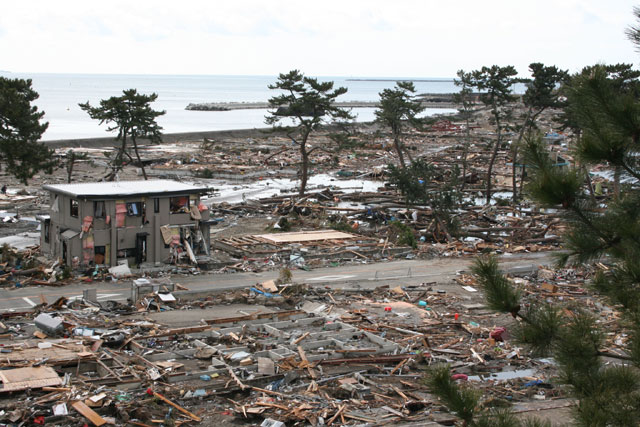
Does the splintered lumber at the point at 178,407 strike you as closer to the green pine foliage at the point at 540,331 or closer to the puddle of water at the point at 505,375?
the puddle of water at the point at 505,375

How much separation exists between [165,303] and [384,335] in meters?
6.98

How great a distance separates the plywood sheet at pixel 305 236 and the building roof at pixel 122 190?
5851 millimetres

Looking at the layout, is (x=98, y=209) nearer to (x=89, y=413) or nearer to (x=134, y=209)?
(x=134, y=209)

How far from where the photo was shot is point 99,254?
1072 inches

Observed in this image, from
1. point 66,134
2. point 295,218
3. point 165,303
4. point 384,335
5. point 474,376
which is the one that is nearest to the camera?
point 474,376

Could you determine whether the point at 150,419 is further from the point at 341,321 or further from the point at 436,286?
the point at 436,286

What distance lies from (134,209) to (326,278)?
7.54 metres

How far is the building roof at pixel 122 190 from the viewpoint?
26.9 m

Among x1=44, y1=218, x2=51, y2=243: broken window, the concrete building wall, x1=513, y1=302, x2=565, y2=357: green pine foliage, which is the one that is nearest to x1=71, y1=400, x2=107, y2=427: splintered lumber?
x1=513, y1=302, x2=565, y2=357: green pine foliage

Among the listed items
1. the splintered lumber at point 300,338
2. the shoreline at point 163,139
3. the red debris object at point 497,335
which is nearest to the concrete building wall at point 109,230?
the splintered lumber at point 300,338

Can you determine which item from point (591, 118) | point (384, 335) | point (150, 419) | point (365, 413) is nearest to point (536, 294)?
point (384, 335)

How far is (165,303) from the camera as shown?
22656 mm

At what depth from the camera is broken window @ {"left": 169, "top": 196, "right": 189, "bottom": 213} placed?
28.7m

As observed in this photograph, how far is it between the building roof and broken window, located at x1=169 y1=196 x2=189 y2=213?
0.35 meters
